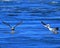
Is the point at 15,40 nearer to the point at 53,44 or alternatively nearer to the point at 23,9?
the point at 53,44

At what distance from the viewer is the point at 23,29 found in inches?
798

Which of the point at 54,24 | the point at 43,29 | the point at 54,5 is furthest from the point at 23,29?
the point at 54,5

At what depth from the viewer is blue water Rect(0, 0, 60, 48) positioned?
1741 cm

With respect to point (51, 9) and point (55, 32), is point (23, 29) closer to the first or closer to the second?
point (55, 32)

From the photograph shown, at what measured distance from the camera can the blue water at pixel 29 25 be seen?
17406 millimetres

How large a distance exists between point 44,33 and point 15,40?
1.75 meters

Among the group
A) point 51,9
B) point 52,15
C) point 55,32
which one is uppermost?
A: point 51,9

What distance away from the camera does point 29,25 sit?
21562 mm

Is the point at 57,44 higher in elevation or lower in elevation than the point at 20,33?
lower

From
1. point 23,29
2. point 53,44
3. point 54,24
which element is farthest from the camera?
point 54,24

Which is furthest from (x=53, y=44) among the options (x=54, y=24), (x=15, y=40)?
(x=54, y=24)

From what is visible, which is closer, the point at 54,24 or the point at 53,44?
the point at 53,44

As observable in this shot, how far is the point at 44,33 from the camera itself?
19219 millimetres

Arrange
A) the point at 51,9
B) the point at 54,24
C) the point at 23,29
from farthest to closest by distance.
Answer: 1. the point at 51,9
2. the point at 54,24
3. the point at 23,29
